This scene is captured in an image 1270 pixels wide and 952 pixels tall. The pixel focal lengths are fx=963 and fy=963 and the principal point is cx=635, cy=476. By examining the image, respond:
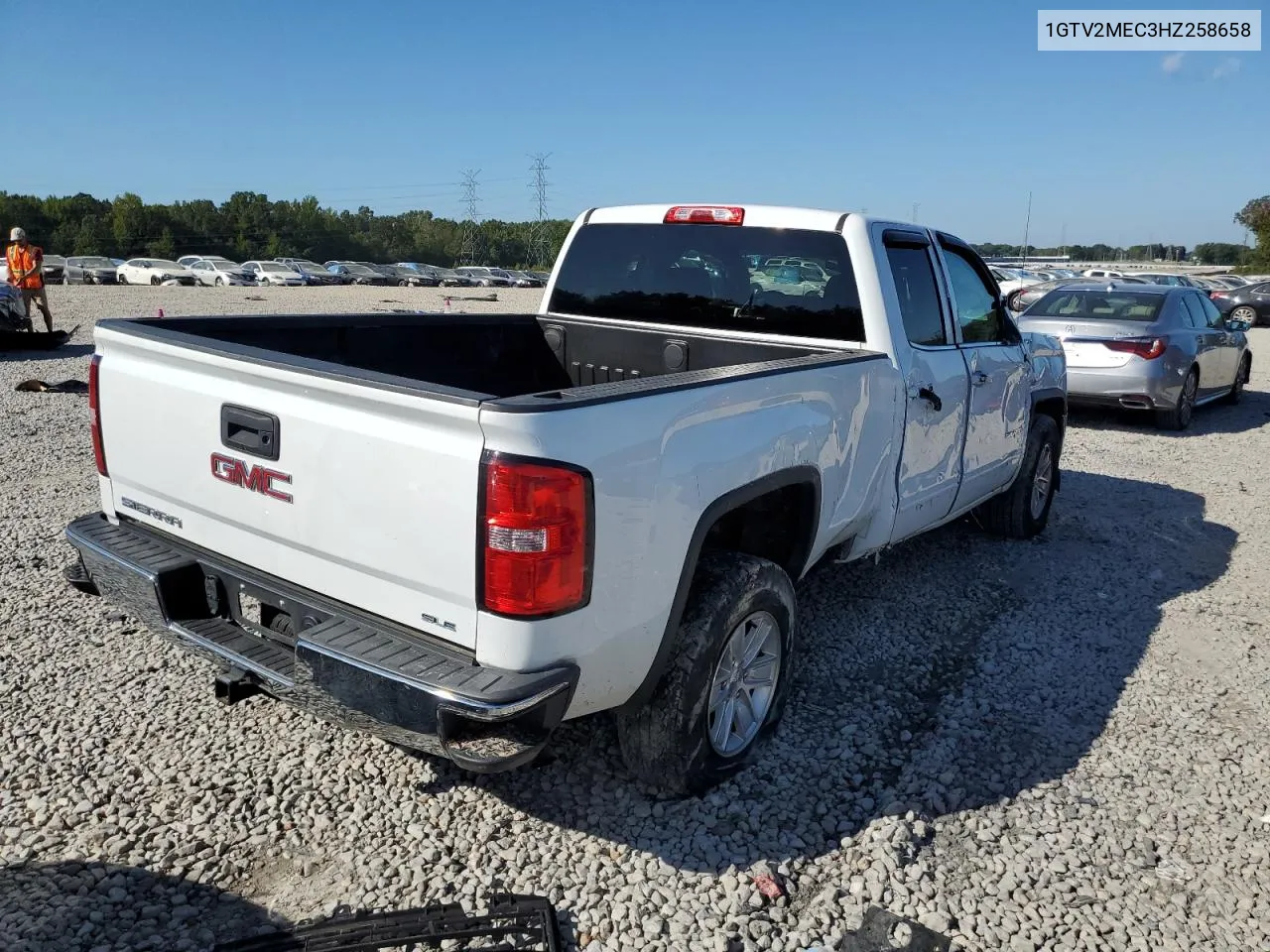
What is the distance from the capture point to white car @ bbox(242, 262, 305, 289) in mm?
48625

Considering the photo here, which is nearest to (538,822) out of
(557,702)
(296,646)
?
(557,702)

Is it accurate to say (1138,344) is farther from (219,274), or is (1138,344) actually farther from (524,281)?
(524,281)

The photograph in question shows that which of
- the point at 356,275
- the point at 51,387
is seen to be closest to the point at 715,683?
the point at 51,387

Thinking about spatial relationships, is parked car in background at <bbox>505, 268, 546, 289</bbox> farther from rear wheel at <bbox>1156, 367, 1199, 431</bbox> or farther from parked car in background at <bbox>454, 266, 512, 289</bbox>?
rear wheel at <bbox>1156, 367, 1199, 431</bbox>

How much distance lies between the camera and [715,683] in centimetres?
333

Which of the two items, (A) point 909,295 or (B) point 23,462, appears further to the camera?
(B) point 23,462

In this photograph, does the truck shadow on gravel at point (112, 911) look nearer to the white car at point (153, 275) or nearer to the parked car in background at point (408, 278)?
the white car at point (153, 275)

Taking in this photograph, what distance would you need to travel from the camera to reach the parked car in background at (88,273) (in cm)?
4624

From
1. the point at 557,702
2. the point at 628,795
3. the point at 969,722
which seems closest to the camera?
the point at 557,702

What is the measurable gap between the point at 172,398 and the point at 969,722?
328 centimetres

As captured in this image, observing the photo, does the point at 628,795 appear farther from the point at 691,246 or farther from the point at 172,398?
the point at 691,246

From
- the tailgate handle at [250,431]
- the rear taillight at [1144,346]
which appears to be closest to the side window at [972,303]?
the tailgate handle at [250,431]

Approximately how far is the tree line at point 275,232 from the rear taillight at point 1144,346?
6340 cm

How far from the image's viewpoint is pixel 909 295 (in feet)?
15.0
